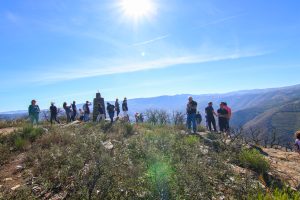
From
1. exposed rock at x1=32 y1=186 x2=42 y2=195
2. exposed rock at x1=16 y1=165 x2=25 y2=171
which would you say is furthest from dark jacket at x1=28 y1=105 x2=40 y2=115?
exposed rock at x1=32 y1=186 x2=42 y2=195

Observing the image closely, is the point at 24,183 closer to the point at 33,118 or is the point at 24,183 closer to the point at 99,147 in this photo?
the point at 99,147

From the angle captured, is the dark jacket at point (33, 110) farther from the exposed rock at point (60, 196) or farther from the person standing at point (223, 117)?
the exposed rock at point (60, 196)

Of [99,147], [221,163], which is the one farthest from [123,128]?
[221,163]

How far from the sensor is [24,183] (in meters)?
8.70

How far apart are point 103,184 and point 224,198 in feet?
9.78

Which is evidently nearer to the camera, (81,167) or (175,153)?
A: (81,167)

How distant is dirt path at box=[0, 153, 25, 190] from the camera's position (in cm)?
873

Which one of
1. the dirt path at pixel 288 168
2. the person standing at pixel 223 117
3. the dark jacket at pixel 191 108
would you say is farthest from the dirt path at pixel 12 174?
the person standing at pixel 223 117

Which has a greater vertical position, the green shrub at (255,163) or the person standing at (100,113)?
the person standing at (100,113)

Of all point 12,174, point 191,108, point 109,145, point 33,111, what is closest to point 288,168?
point 109,145

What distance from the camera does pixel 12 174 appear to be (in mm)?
9586

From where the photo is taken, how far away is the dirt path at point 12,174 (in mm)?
8727

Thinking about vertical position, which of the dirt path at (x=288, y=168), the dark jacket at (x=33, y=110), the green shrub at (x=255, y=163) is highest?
the dark jacket at (x=33, y=110)

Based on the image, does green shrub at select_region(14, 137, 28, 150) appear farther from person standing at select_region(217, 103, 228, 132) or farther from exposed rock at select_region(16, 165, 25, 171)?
person standing at select_region(217, 103, 228, 132)
